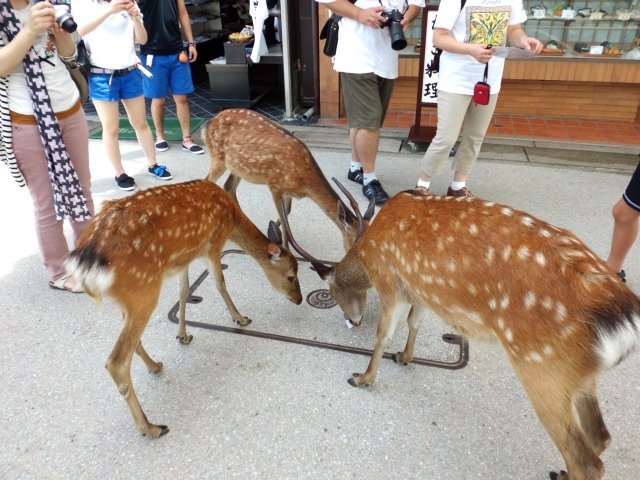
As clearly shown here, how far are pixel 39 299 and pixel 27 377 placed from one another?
0.74m

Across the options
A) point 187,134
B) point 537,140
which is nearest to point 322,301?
point 187,134

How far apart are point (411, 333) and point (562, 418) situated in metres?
0.94

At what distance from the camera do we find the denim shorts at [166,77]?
475 cm

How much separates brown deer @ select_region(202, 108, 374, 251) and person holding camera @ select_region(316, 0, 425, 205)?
81 cm

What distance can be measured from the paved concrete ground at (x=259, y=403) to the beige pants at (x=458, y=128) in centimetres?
139

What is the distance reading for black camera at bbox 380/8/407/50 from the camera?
354cm

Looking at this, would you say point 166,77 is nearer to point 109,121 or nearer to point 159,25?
point 159,25

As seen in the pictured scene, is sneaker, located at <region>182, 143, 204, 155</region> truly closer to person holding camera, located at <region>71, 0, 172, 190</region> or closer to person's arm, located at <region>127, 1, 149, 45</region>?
person holding camera, located at <region>71, 0, 172, 190</region>

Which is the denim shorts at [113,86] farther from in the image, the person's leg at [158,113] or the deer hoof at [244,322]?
the deer hoof at [244,322]

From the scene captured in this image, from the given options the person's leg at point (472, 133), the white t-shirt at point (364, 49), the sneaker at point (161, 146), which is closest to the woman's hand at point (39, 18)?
the white t-shirt at point (364, 49)

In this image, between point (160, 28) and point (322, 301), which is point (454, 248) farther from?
point (160, 28)

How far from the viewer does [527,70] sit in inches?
228

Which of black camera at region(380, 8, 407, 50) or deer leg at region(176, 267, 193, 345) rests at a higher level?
black camera at region(380, 8, 407, 50)

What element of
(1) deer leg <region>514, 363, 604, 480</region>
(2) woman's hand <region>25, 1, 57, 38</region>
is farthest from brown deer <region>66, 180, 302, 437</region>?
(1) deer leg <region>514, 363, 604, 480</region>
